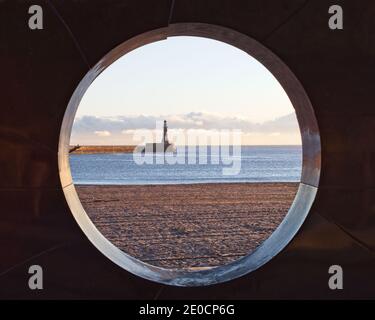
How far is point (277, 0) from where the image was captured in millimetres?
4660

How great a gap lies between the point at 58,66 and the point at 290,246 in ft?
9.09

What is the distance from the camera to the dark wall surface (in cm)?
456

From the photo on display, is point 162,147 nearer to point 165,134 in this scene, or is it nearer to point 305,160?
point 165,134

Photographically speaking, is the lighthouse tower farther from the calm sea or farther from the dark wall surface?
the dark wall surface

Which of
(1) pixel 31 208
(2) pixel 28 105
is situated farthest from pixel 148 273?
(2) pixel 28 105

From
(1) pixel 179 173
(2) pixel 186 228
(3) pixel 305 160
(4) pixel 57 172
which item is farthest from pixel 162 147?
(4) pixel 57 172

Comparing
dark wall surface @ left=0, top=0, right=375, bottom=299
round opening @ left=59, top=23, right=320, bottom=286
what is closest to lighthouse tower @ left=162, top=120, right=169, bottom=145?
round opening @ left=59, top=23, right=320, bottom=286

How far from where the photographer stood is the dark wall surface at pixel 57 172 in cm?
456

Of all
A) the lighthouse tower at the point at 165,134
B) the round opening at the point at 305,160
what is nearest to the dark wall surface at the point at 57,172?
the round opening at the point at 305,160

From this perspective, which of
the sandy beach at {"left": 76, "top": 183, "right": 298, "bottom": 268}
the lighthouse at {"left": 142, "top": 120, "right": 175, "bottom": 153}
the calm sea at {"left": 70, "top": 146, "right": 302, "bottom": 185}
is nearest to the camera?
the sandy beach at {"left": 76, "top": 183, "right": 298, "bottom": 268}

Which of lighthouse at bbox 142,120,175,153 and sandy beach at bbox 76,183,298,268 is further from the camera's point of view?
lighthouse at bbox 142,120,175,153

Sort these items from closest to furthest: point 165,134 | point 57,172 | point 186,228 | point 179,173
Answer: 1. point 57,172
2. point 186,228
3. point 179,173
4. point 165,134

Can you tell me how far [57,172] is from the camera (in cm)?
454
